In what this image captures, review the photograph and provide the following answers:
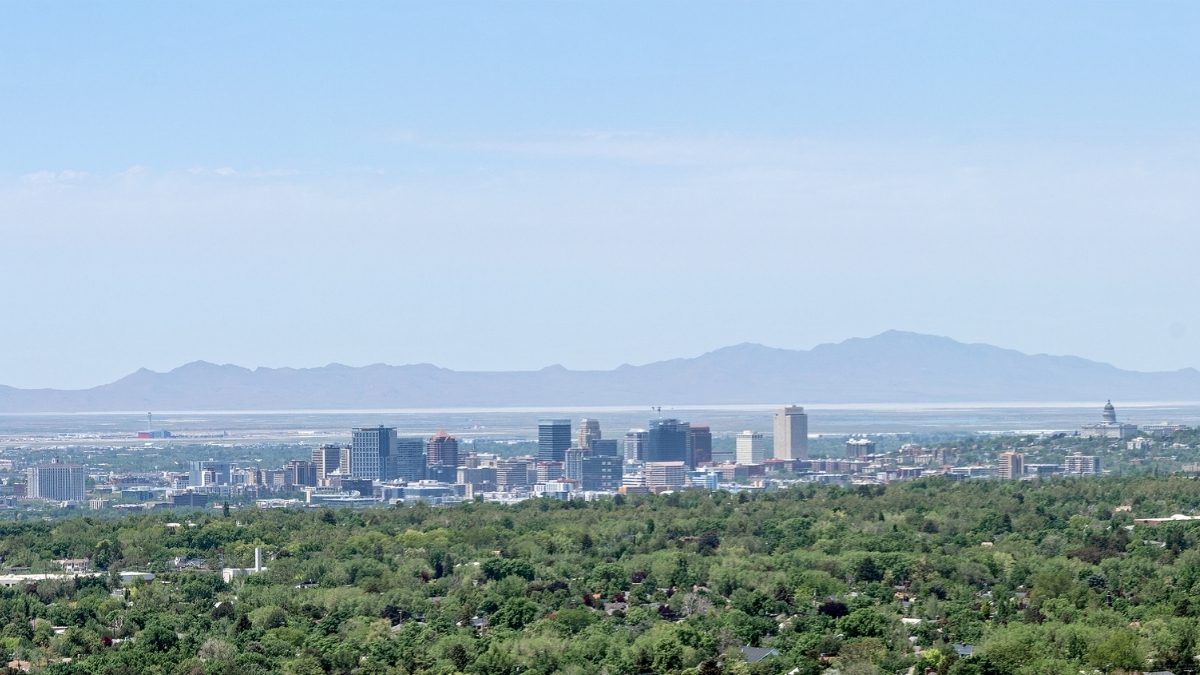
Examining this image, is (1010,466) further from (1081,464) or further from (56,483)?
(56,483)

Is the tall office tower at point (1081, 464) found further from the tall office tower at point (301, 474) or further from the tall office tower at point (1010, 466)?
the tall office tower at point (301, 474)

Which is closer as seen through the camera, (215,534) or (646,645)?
(646,645)

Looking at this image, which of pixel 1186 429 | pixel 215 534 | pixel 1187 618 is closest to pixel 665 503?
pixel 215 534

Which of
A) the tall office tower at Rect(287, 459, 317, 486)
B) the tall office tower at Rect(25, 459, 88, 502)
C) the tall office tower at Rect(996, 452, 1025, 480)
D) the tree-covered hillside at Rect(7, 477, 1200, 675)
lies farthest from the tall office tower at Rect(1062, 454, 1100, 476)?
the tall office tower at Rect(25, 459, 88, 502)

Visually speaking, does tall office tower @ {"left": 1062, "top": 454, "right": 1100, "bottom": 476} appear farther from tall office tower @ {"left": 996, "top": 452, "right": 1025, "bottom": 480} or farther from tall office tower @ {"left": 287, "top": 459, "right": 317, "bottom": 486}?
tall office tower @ {"left": 287, "top": 459, "right": 317, "bottom": 486}

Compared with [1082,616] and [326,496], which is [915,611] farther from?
[326,496]
